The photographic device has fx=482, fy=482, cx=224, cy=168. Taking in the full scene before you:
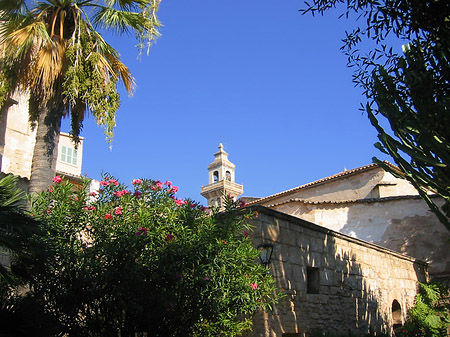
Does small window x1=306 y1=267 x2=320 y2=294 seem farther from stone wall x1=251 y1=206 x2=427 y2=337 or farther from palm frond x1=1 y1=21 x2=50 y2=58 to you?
palm frond x1=1 y1=21 x2=50 y2=58

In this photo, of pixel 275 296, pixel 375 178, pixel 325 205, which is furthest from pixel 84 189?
pixel 375 178

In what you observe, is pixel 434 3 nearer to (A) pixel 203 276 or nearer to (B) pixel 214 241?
(B) pixel 214 241

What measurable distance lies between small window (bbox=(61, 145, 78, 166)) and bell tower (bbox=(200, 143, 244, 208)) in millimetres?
30579

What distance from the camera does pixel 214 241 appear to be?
6613mm

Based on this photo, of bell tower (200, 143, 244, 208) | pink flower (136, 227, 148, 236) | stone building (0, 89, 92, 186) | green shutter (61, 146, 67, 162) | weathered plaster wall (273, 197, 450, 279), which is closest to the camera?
pink flower (136, 227, 148, 236)

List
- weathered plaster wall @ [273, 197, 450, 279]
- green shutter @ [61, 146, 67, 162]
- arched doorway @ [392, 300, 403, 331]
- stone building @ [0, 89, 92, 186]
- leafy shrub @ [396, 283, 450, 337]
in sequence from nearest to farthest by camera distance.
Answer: leafy shrub @ [396, 283, 450, 337] < arched doorway @ [392, 300, 403, 331] < weathered plaster wall @ [273, 197, 450, 279] < stone building @ [0, 89, 92, 186] < green shutter @ [61, 146, 67, 162]

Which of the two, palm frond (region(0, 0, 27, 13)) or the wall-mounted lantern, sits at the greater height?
palm frond (region(0, 0, 27, 13))

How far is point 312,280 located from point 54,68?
630 cm

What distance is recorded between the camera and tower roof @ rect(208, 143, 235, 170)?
53.8 m

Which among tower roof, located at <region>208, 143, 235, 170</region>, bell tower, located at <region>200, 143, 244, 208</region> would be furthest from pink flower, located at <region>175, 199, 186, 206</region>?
tower roof, located at <region>208, 143, 235, 170</region>

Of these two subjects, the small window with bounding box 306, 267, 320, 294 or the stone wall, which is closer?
the stone wall

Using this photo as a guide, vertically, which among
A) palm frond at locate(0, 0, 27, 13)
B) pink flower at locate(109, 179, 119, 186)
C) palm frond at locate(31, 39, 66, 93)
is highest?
palm frond at locate(0, 0, 27, 13)

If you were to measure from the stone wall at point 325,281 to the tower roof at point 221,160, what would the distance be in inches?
1606

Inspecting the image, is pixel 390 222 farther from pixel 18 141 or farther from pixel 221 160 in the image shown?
pixel 221 160
